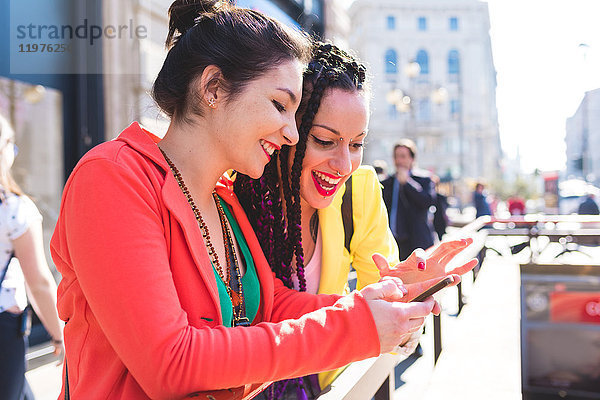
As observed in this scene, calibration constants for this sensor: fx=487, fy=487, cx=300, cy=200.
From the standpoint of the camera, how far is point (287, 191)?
1765 mm

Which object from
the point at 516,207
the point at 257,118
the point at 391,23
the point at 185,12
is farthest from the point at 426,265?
the point at 391,23

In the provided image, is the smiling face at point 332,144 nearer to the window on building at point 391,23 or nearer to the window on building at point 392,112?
the window on building at point 392,112

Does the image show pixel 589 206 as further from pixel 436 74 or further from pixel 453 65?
pixel 453 65

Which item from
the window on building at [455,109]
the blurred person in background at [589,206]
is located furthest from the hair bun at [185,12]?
the window on building at [455,109]

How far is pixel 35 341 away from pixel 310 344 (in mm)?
4093

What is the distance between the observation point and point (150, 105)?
1.50 metres

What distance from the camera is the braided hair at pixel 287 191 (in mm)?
1672

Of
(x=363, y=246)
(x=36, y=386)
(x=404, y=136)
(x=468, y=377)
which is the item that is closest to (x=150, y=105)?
(x=363, y=246)

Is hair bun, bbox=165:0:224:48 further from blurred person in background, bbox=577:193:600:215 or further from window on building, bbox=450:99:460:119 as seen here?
window on building, bbox=450:99:460:119

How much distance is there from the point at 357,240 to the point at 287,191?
332mm

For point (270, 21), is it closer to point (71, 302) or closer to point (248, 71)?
point (248, 71)

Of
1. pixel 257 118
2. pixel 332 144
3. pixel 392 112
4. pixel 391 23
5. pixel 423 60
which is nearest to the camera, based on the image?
pixel 257 118

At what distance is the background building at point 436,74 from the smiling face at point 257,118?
41.5 meters

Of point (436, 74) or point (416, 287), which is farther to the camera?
point (436, 74)
